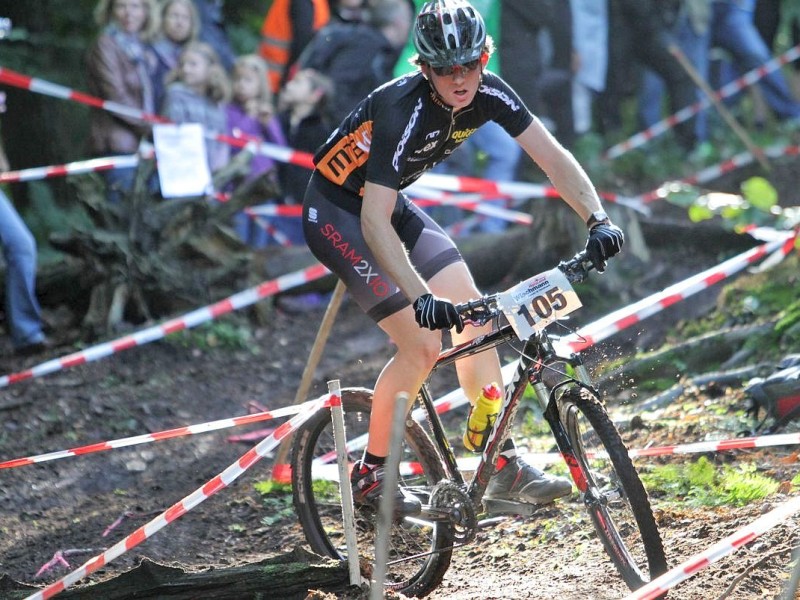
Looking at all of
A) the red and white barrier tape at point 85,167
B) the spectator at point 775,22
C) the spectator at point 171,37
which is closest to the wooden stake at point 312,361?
the red and white barrier tape at point 85,167

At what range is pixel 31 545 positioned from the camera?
222 inches

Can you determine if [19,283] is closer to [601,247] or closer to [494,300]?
[494,300]

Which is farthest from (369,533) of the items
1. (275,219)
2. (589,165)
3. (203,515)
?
(589,165)

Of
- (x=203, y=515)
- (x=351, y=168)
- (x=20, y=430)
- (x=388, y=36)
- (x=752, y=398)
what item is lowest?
(x=752, y=398)

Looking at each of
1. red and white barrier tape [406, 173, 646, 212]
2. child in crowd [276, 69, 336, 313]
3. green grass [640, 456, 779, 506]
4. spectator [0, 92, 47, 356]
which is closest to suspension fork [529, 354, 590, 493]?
green grass [640, 456, 779, 506]

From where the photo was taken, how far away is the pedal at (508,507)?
174 inches

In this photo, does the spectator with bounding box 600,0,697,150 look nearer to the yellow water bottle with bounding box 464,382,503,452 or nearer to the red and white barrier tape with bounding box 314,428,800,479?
the red and white barrier tape with bounding box 314,428,800,479

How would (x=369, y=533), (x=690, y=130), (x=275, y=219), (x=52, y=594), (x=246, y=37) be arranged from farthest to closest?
(x=690, y=130), (x=246, y=37), (x=275, y=219), (x=369, y=533), (x=52, y=594)

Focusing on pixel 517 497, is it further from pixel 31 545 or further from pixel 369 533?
pixel 31 545

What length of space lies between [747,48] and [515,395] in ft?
37.5

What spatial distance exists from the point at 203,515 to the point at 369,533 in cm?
130

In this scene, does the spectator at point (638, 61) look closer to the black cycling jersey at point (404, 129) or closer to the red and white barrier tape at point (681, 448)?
the red and white barrier tape at point (681, 448)

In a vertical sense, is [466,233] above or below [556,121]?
below

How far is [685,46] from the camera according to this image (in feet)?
46.1
